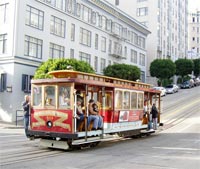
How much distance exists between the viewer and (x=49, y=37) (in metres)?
37.8

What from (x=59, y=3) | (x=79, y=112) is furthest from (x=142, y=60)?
(x=79, y=112)

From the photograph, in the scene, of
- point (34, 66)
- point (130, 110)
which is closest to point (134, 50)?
point (34, 66)

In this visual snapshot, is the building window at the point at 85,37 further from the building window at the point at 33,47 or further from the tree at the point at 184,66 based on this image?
the tree at the point at 184,66

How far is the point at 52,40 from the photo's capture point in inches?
1512

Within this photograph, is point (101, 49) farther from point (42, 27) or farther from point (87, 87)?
point (87, 87)

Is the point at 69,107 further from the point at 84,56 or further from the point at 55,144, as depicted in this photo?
the point at 84,56

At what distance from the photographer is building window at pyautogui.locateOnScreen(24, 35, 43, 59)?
34.5 meters

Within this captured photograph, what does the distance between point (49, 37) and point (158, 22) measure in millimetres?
42324

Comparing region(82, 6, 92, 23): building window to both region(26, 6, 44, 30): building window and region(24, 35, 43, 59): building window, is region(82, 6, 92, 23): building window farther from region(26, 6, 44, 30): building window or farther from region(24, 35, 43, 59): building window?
region(24, 35, 43, 59): building window

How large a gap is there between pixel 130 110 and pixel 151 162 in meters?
6.17

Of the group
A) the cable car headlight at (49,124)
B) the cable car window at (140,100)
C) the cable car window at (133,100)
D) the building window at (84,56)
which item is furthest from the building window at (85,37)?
the cable car headlight at (49,124)

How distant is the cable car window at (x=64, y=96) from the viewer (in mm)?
13070

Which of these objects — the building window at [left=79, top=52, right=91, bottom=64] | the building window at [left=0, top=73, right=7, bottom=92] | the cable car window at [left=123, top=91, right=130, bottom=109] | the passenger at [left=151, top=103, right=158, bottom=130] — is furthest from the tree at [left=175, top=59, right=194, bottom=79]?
the cable car window at [left=123, top=91, right=130, bottom=109]

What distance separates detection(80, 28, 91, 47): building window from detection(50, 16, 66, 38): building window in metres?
3.96
